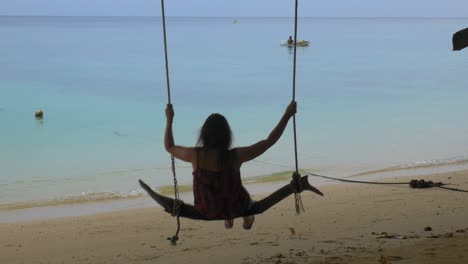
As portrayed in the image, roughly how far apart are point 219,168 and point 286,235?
2293mm

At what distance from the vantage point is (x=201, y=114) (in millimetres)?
20672

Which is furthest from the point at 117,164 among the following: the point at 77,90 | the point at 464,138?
the point at 77,90

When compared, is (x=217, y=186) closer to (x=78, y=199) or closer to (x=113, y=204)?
(x=113, y=204)

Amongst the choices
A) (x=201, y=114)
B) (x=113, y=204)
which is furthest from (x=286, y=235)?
(x=201, y=114)

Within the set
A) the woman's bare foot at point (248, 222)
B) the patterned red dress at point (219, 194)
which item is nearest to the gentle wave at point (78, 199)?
the woman's bare foot at point (248, 222)

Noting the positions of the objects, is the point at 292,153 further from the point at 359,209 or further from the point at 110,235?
the point at 110,235

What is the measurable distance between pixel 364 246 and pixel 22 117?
636 inches

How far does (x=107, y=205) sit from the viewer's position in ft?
29.5

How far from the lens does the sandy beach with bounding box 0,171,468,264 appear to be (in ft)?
16.3

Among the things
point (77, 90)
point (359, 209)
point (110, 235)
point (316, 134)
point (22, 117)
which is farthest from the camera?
point (77, 90)

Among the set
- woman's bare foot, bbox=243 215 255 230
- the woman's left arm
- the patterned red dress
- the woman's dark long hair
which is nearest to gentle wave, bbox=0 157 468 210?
woman's bare foot, bbox=243 215 255 230

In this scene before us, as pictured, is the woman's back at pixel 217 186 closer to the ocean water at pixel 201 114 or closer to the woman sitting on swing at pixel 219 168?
the woman sitting on swing at pixel 219 168

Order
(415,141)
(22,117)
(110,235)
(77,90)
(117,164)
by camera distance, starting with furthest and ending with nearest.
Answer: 1. (77,90)
2. (22,117)
3. (415,141)
4. (117,164)
5. (110,235)

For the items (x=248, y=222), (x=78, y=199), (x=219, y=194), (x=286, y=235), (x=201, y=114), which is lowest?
(x=78, y=199)
